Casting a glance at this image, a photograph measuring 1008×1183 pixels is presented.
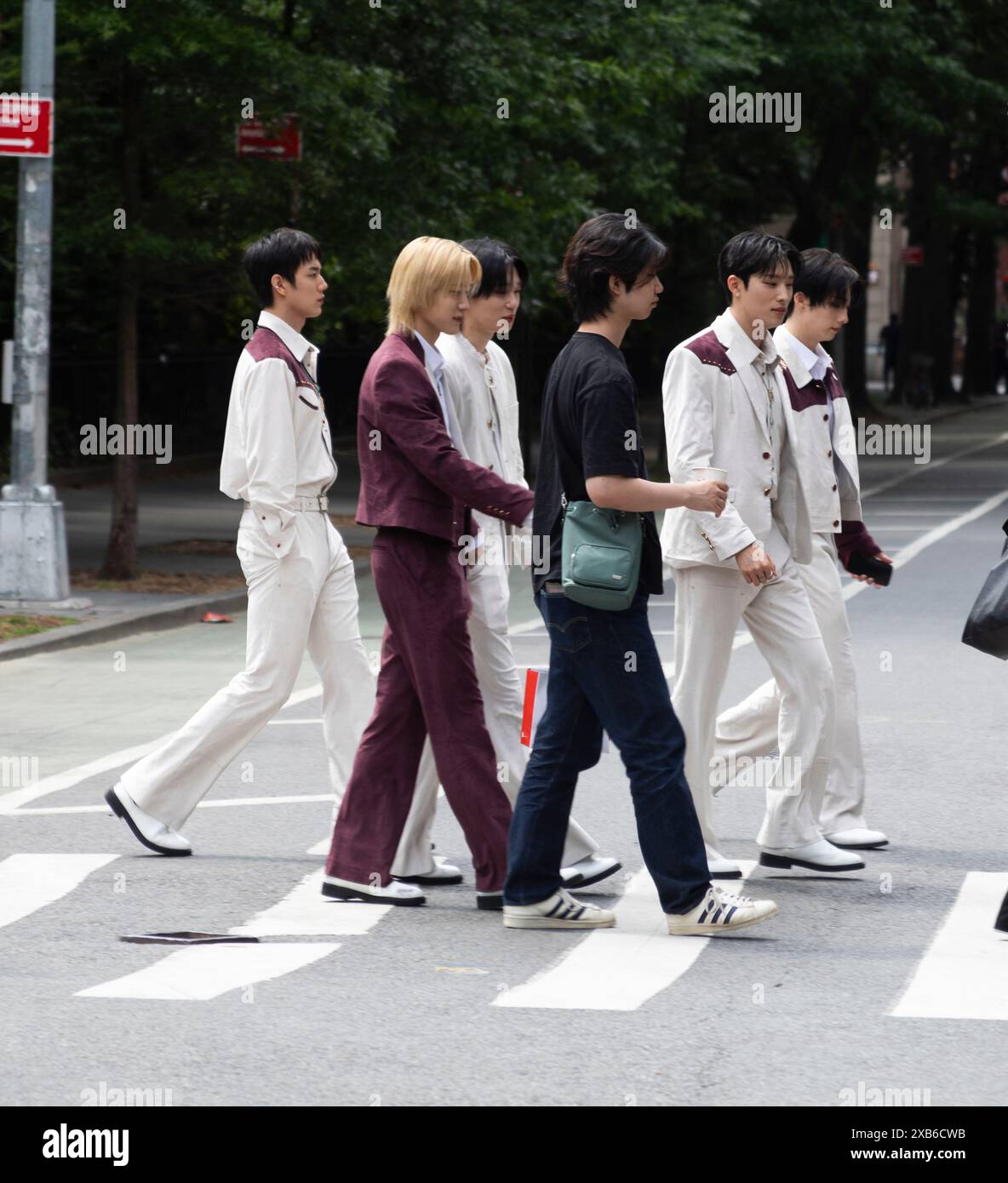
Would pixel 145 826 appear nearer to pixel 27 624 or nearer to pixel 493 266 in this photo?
pixel 493 266

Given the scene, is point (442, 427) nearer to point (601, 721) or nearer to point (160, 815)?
point (601, 721)

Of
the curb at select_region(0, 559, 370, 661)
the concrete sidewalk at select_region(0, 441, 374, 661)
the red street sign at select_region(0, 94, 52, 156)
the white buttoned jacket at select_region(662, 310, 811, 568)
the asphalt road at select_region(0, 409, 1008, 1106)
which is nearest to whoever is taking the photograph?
the asphalt road at select_region(0, 409, 1008, 1106)

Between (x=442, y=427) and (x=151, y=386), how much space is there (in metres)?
24.5

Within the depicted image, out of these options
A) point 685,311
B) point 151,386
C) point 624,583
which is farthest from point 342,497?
point 624,583

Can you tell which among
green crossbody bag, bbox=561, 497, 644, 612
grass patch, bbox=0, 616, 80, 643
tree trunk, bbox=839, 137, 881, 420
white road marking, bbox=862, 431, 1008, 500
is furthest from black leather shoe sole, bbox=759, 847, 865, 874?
tree trunk, bbox=839, 137, 881, 420

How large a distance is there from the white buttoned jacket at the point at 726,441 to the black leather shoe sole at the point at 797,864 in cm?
102

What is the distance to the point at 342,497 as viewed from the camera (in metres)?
26.7

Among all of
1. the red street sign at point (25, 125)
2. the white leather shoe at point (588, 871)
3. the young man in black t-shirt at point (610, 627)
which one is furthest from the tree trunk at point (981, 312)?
the young man in black t-shirt at point (610, 627)

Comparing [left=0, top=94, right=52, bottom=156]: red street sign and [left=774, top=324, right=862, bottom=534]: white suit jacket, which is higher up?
[left=0, top=94, right=52, bottom=156]: red street sign

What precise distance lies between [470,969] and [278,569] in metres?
1.90

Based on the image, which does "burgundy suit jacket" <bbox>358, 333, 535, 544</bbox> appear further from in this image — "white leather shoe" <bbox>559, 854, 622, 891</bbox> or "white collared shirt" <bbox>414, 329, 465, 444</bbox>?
"white leather shoe" <bbox>559, 854, 622, 891</bbox>

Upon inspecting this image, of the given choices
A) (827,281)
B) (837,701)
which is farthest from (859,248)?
(837,701)

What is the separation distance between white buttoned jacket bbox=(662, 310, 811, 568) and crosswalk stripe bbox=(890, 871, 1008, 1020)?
1.24 metres

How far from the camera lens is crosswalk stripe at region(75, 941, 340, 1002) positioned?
5844mm
